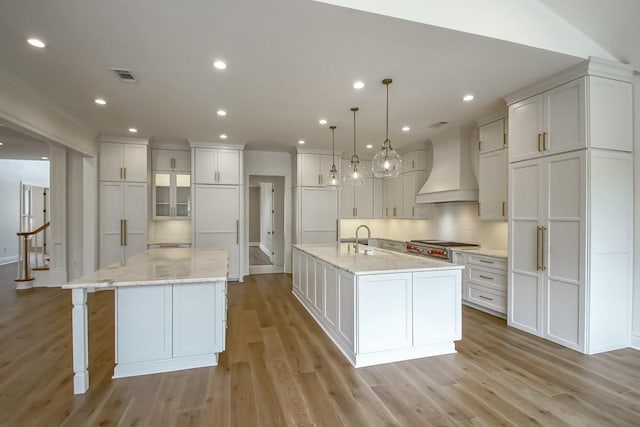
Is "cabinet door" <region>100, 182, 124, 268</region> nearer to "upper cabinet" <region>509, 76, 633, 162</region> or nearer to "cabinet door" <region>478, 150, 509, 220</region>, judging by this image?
"cabinet door" <region>478, 150, 509, 220</region>

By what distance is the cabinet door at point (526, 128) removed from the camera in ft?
A: 11.1

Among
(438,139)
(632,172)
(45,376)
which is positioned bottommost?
(45,376)

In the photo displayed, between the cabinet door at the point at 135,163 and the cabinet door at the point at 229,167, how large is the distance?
1300mm

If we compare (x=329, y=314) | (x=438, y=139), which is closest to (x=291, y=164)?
(x=438, y=139)

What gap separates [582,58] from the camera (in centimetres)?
286

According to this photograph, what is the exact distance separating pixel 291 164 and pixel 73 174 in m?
4.03

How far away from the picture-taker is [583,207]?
2967 millimetres

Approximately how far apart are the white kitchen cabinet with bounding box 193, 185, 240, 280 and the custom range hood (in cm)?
369

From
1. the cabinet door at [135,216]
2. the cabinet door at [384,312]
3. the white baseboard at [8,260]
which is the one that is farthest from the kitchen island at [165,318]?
the white baseboard at [8,260]

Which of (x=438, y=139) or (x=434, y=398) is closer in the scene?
(x=434, y=398)

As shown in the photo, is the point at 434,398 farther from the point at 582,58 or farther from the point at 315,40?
the point at 582,58

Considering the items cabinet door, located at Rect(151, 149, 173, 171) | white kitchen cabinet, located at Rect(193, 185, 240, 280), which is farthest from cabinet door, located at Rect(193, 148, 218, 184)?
cabinet door, located at Rect(151, 149, 173, 171)

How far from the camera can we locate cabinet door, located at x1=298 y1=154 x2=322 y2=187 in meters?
6.63

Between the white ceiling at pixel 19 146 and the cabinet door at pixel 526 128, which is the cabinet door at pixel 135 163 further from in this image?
the cabinet door at pixel 526 128
